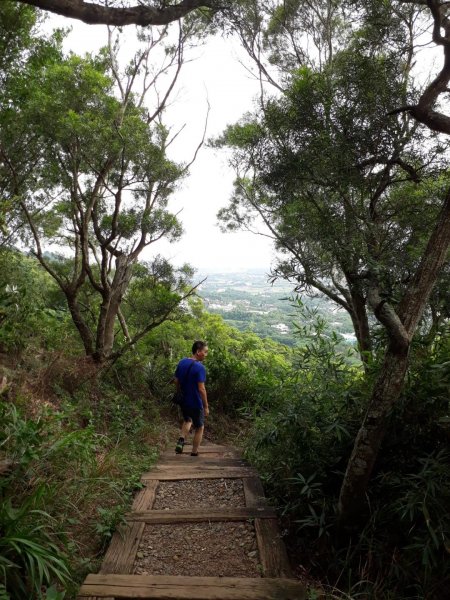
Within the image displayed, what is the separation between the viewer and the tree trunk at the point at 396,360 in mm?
2770

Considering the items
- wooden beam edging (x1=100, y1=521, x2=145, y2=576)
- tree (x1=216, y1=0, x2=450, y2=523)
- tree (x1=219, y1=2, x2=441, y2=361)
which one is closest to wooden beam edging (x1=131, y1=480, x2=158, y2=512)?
wooden beam edging (x1=100, y1=521, x2=145, y2=576)

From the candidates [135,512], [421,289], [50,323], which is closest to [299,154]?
[421,289]

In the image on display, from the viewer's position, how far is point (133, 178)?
7.11 m

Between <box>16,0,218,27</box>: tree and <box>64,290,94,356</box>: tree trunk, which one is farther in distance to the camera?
<box>64,290,94,356</box>: tree trunk

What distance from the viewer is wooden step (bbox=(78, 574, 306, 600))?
2.50m

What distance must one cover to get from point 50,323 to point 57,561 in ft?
18.2

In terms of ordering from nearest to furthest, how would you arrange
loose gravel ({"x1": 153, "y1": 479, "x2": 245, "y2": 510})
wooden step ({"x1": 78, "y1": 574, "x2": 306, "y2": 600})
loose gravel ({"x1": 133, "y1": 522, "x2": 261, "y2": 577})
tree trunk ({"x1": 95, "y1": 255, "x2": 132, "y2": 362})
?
1. wooden step ({"x1": 78, "y1": 574, "x2": 306, "y2": 600})
2. loose gravel ({"x1": 133, "y1": 522, "x2": 261, "y2": 577})
3. loose gravel ({"x1": 153, "y1": 479, "x2": 245, "y2": 510})
4. tree trunk ({"x1": 95, "y1": 255, "x2": 132, "y2": 362})

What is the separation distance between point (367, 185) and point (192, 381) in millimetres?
3511

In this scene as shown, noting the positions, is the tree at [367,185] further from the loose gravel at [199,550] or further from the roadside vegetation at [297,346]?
the loose gravel at [199,550]

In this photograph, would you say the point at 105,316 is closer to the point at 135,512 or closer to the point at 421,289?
the point at 135,512

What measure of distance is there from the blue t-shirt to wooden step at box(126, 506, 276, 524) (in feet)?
6.13

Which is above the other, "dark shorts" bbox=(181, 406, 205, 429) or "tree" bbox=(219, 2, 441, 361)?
"tree" bbox=(219, 2, 441, 361)

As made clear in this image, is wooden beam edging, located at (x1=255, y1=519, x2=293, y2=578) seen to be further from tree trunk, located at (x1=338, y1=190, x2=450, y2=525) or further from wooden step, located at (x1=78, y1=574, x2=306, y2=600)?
tree trunk, located at (x1=338, y1=190, x2=450, y2=525)

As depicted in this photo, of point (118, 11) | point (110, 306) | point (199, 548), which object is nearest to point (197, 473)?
point (199, 548)
